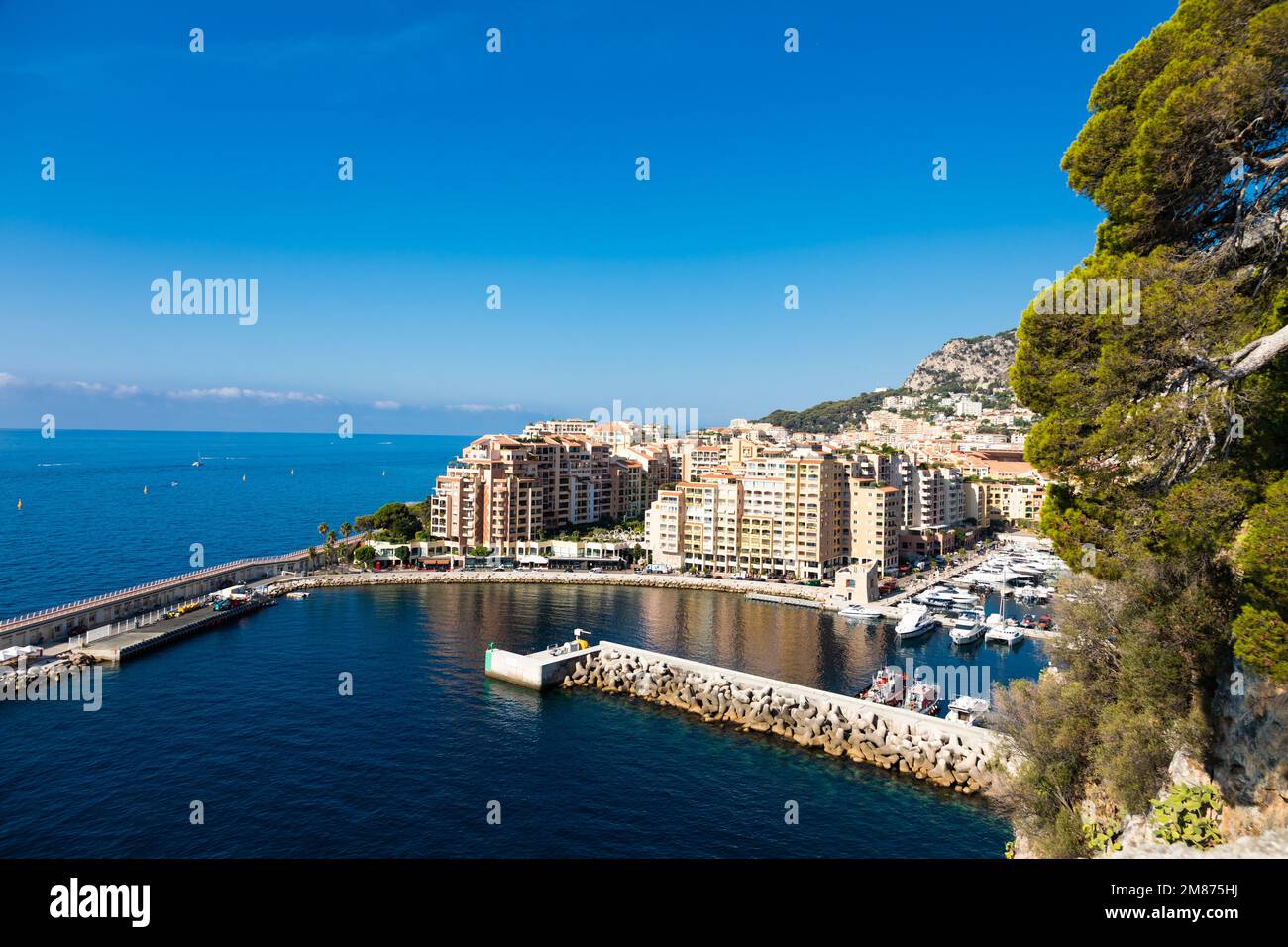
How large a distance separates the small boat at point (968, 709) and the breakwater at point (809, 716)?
2.69 meters

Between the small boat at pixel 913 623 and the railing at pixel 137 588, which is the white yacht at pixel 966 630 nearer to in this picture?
the small boat at pixel 913 623

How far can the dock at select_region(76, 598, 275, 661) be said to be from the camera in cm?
3531

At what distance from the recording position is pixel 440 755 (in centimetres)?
2538

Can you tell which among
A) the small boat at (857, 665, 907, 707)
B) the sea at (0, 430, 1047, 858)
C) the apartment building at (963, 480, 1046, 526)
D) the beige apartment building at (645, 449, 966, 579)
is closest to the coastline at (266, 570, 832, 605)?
the beige apartment building at (645, 449, 966, 579)

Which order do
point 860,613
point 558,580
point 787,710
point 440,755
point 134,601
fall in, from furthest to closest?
point 558,580 → point 860,613 → point 134,601 → point 787,710 → point 440,755

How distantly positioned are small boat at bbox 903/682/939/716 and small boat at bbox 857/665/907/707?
0.51 meters

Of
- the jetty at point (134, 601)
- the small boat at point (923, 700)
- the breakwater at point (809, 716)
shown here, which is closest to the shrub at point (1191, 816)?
the breakwater at point (809, 716)

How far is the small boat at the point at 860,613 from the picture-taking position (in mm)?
47844

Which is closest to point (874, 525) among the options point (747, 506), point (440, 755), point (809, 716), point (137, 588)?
point (747, 506)

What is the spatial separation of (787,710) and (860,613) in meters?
21.2

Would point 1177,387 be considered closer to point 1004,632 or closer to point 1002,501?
point 1004,632

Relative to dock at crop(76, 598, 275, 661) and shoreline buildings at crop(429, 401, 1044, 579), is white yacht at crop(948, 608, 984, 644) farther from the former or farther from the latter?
dock at crop(76, 598, 275, 661)

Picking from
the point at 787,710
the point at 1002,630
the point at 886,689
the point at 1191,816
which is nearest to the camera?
the point at 1191,816
